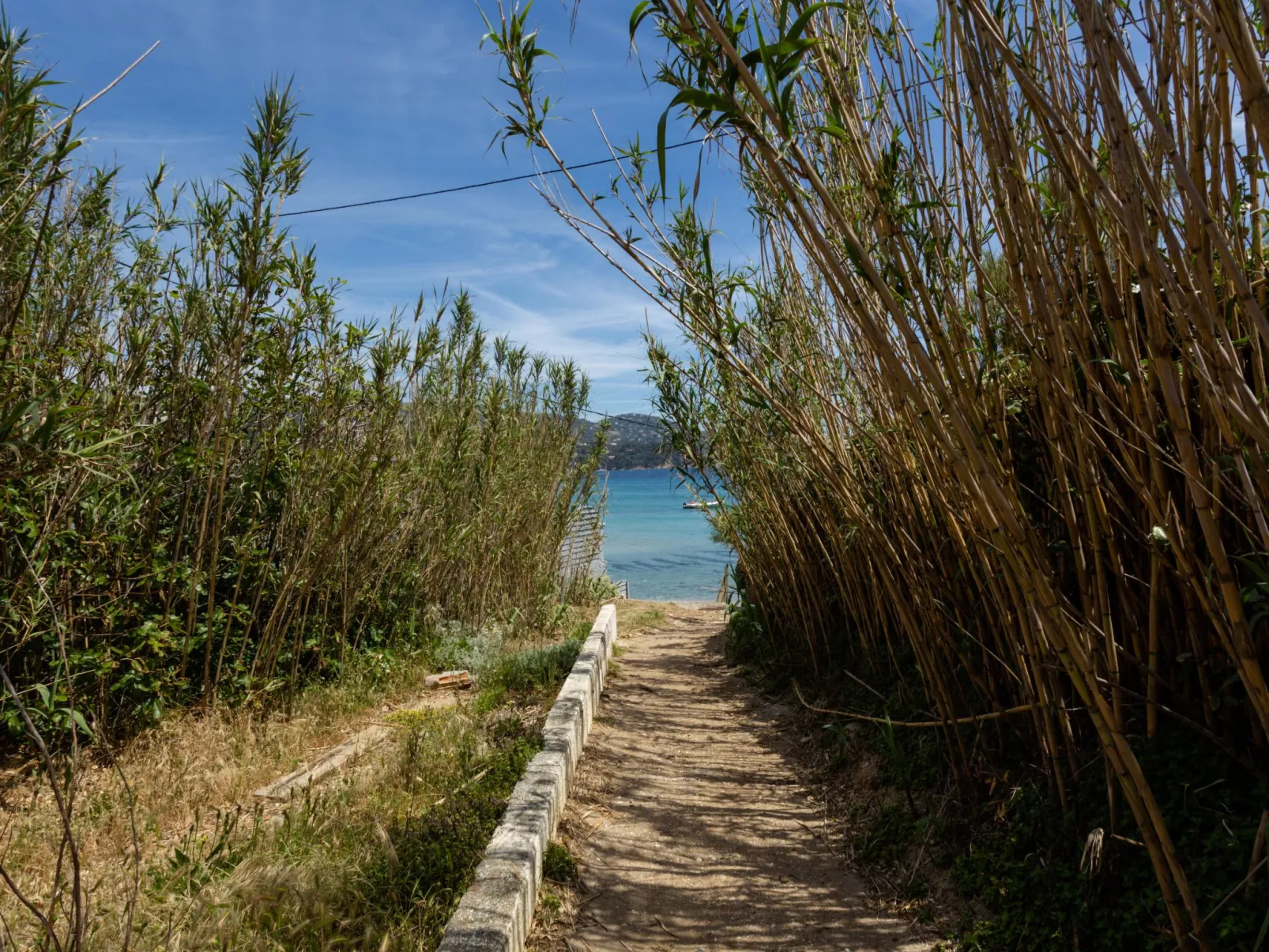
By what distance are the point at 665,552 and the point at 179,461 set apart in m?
24.0

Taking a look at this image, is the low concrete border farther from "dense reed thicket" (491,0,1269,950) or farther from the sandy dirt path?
"dense reed thicket" (491,0,1269,950)

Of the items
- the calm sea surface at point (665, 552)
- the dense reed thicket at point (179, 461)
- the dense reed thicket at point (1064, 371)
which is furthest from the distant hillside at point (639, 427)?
the dense reed thicket at point (1064, 371)

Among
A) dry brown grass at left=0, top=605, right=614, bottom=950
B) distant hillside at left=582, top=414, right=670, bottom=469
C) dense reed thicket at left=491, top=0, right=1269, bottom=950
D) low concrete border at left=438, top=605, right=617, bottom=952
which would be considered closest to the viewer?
dense reed thicket at left=491, top=0, right=1269, bottom=950

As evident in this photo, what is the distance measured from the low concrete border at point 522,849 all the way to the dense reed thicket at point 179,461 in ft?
4.63

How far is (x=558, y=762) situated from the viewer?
10.00 feet

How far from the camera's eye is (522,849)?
7.75 ft

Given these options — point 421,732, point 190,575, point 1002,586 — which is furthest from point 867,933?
point 190,575

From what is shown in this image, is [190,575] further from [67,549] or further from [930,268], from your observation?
[930,268]

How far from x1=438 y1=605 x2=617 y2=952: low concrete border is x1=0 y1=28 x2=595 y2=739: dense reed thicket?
1411mm

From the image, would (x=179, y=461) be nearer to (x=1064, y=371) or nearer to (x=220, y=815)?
(x=220, y=815)

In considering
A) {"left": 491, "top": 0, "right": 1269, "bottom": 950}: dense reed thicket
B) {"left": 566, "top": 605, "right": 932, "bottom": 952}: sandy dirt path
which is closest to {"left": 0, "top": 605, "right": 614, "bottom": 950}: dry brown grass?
{"left": 566, "top": 605, "right": 932, "bottom": 952}: sandy dirt path

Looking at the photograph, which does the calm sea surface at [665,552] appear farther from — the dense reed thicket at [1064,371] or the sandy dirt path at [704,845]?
the dense reed thicket at [1064,371]

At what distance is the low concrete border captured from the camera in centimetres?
196

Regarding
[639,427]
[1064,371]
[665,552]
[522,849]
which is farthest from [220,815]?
[665,552]
